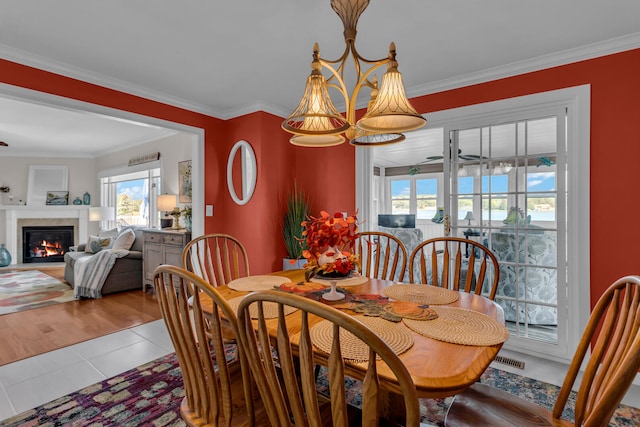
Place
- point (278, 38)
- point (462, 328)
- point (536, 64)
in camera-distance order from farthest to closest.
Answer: point (536, 64), point (278, 38), point (462, 328)

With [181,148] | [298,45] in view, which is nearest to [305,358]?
[298,45]

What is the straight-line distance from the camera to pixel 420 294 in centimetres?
164

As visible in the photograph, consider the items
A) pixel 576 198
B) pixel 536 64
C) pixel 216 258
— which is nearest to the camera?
pixel 576 198

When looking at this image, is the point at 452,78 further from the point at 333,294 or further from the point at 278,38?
the point at 333,294

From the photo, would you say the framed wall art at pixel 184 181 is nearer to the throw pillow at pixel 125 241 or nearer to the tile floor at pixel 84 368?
the throw pillow at pixel 125 241

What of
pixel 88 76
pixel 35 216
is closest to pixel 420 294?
pixel 88 76

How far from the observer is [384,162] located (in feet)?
25.7

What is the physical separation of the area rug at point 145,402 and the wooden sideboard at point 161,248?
1734mm

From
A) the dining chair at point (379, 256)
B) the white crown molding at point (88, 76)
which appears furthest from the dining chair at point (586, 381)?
the white crown molding at point (88, 76)

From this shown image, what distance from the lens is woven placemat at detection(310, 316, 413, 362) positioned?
3.22 feet

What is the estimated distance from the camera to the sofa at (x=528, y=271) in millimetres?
2537

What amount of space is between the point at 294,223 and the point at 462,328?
259 cm

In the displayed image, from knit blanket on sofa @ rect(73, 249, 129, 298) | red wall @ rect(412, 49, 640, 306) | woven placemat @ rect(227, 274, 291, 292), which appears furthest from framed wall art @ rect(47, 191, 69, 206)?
red wall @ rect(412, 49, 640, 306)

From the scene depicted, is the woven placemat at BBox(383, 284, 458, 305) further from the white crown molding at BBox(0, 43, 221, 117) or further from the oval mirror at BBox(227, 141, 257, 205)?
the white crown molding at BBox(0, 43, 221, 117)
